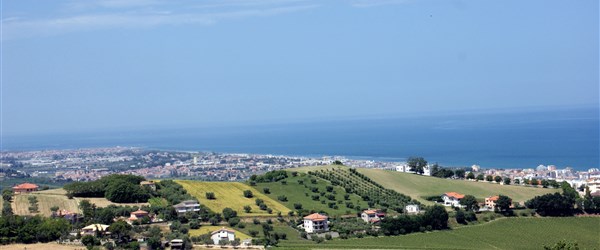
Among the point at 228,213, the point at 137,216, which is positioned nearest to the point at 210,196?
the point at 228,213

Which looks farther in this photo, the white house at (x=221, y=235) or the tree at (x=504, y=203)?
Result: the tree at (x=504, y=203)

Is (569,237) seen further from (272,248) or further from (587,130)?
(587,130)

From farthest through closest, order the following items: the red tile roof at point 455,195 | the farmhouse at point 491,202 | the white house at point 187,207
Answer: the red tile roof at point 455,195 → the farmhouse at point 491,202 → the white house at point 187,207

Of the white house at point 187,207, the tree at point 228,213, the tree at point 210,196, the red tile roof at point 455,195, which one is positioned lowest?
the tree at point 228,213

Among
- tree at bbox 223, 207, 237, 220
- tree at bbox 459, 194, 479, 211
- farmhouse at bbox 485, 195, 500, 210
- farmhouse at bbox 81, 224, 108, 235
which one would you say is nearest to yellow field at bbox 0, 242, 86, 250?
farmhouse at bbox 81, 224, 108, 235

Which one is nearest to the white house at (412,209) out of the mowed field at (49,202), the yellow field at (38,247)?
the mowed field at (49,202)

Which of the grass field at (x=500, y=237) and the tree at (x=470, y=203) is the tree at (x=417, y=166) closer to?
the tree at (x=470, y=203)

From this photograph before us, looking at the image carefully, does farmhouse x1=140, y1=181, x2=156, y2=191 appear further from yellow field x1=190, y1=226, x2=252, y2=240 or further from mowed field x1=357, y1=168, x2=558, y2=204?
mowed field x1=357, y1=168, x2=558, y2=204
